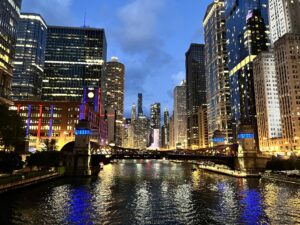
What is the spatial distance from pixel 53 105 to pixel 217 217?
161556 millimetres

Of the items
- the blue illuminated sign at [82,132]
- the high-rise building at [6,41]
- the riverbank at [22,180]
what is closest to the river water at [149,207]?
the riverbank at [22,180]

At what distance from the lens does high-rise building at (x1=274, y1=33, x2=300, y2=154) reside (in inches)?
7136

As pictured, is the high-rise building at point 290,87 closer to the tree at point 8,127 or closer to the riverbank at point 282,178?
the riverbank at point 282,178

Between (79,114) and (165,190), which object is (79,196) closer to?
(165,190)

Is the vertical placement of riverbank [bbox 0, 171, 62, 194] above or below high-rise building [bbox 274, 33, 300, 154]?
below

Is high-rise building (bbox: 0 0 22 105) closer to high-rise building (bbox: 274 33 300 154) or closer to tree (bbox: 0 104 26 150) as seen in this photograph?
tree (bbox: 0 104 26 150)

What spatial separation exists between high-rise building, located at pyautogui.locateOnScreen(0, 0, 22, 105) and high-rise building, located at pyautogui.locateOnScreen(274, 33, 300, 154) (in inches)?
6650

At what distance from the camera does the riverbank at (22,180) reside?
61.7m

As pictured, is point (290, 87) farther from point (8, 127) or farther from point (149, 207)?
point (8, 127)

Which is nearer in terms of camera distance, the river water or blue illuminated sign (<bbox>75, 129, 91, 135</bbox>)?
the river water

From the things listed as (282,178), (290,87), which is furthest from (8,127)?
(290,87)

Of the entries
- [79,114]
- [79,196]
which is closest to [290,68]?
[79,114]

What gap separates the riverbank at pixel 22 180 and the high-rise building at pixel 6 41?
4985cm

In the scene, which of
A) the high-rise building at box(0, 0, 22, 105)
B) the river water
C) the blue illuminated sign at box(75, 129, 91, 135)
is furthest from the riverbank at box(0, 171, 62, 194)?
the high-rise building at box(0, 0, 22, 105)
